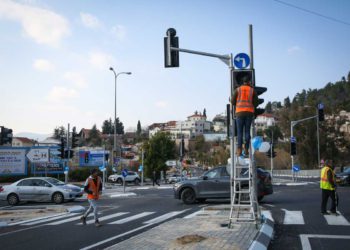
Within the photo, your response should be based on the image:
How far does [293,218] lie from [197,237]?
5.02 metres

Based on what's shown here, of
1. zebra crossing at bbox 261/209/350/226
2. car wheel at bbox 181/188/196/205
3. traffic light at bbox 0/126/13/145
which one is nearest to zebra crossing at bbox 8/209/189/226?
car wheel at bbox 181/188/196/205

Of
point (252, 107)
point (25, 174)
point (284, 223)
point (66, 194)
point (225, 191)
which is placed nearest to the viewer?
point (252, 107)

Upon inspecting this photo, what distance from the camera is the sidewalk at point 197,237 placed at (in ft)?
24.2

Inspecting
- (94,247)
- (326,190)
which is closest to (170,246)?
(94,247)

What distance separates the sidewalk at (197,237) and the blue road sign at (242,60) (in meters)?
3.90

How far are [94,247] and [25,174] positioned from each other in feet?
136

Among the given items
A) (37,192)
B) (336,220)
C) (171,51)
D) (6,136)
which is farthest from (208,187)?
(6,136)

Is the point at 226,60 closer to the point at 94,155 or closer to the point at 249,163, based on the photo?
the point at 249,163

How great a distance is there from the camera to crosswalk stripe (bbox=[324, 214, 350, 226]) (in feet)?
35.1

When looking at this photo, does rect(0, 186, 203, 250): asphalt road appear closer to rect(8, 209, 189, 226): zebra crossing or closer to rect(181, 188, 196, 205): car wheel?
rect(8, 209, 189, 226): zebra crossing

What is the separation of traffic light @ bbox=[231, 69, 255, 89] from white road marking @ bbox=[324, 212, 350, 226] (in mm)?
4452

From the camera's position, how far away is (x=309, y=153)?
67.1 metres

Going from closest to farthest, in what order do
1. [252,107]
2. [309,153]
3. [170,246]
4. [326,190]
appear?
[170,246] → [252,107] → [326,190] → [309,153]

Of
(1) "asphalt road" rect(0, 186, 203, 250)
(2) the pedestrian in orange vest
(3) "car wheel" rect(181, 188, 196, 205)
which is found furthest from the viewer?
(3) "car wheel" rect(181, 188, 196, 205)
